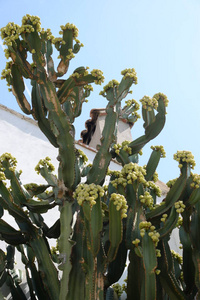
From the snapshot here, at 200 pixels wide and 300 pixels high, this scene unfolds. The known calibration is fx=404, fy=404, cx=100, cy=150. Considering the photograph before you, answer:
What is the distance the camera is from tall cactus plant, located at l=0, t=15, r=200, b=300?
2574mm

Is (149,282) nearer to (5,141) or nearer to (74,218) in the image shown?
(74,218)

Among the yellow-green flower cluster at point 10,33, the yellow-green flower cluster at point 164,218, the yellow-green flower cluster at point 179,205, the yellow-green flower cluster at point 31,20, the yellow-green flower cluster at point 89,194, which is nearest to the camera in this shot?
the yellow-green flower cluster at point 89,194

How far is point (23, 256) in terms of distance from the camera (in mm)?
3447

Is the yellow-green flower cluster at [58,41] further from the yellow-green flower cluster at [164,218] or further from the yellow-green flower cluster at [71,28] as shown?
the yellow-green flower cluster at [164,218]

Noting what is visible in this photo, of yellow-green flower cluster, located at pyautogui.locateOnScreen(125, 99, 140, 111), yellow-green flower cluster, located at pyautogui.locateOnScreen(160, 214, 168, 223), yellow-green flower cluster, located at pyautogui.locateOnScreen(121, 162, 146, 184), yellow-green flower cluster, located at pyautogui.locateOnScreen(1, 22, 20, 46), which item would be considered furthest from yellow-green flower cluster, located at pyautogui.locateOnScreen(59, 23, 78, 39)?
yellow-green flower cluster, located at pyautogui.locateOnScreen(160, 214, 168, 223)

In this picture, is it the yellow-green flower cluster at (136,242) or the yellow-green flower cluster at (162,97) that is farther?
the yellow-green flower cluster at (162,97)

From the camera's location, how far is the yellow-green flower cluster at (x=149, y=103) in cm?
356

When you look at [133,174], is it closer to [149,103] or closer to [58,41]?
[149,103]

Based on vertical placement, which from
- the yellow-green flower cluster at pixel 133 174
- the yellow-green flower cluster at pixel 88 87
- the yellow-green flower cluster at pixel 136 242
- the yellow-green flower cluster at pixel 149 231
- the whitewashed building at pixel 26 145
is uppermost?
the yellow-green flower cluster at pixel 88 87

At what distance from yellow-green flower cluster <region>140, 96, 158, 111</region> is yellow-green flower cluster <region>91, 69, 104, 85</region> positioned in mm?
424

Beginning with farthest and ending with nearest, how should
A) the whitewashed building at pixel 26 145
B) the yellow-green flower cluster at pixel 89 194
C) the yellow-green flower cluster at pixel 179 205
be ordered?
the whitewashed building at pixel 26 145, the yellow-green flower cluster at pixel 179 205, the yellow-green flower cluster at pixel 89 194

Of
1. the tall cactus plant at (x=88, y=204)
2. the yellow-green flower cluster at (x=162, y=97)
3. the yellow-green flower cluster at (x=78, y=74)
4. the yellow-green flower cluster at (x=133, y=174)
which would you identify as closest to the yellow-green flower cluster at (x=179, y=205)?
the tall cactus plant at (x=88, y=204)

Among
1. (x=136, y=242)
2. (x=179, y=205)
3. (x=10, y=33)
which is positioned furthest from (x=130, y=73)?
(x=136, y=242)

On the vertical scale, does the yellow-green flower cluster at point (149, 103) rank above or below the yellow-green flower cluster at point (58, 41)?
below
